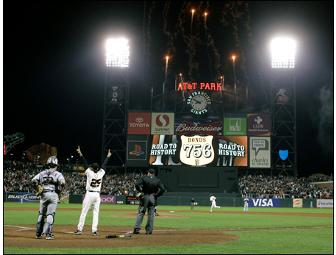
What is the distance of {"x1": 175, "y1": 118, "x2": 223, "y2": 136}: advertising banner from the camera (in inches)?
2271

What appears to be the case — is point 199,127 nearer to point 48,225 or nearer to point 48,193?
point 48,193

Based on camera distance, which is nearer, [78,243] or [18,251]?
[18,251]

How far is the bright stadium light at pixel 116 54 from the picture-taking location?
64.7m

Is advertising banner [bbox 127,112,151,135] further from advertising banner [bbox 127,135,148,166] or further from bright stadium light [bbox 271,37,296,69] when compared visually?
bright stadium light [bbox 271,37,296,69]

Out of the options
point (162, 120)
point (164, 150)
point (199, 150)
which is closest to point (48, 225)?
point (199, 150)

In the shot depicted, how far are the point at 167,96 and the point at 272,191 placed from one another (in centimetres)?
1759

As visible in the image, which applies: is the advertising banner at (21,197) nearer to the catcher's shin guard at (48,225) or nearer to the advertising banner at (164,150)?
the advertising banner at (164,150)

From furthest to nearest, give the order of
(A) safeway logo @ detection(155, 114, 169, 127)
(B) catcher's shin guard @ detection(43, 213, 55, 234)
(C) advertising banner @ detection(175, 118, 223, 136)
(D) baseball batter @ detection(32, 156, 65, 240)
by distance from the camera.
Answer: (A) safeway logo @ detection(155, 114, 169, 127)
(C) advertising banner @ detection(175, 118, 223, 136)
(D) baseball batter @ detection(32, 156, 65, 240)
(B) catcher's shin guard @ detection(43, 213, 55, 234)

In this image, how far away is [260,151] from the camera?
5925 centimetres

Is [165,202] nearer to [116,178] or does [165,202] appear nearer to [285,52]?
[116,178]

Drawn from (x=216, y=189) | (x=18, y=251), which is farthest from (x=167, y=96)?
(x=18, y=251)

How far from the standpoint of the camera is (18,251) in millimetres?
9914

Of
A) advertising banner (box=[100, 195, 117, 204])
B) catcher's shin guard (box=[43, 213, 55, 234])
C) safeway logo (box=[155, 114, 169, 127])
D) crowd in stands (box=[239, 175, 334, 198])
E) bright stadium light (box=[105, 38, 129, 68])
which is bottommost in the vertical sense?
advertising banner (box=[100, 195, 117, 204])

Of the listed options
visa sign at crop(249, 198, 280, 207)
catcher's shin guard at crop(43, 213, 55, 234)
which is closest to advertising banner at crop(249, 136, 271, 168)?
visa sign at crop(249, 198, 280, 207)
